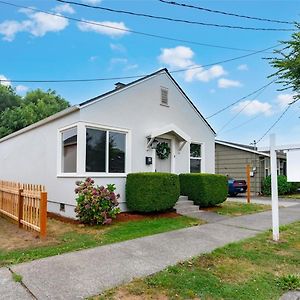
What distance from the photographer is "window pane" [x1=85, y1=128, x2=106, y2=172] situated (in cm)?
886

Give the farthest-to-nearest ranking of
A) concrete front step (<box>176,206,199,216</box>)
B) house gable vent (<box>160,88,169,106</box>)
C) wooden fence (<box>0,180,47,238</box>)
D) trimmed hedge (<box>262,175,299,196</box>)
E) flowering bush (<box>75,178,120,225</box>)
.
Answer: trimmed hedge (<box>262,175,299,196</box>) → house gable vent (<box>160,88,169,106</box>) → concrete front step (<box>176,206,199,216</box>) → flowering bush (<box>75,178,120,225</box>) → wooden fence (<box>0,180,47,238</box>)

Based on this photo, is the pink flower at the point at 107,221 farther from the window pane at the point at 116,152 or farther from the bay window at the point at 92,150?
the window pane at the point at 116,152

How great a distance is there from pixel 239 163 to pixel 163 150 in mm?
12150

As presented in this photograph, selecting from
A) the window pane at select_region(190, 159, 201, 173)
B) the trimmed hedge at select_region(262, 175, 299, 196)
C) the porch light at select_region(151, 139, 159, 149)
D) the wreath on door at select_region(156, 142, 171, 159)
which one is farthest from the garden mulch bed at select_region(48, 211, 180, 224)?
the trimmed hedge at select_region(262, 175, 299, 196)

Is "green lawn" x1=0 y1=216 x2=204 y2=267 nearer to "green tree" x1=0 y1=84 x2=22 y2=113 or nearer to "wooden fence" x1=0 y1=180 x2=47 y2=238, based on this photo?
"wooden fence" x1=0 y1=180 x2=47 y2=238

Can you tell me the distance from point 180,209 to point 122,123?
11.7ft

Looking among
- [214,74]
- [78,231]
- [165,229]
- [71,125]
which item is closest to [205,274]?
[165,229]

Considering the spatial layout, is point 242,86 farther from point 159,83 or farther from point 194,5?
point 194,5

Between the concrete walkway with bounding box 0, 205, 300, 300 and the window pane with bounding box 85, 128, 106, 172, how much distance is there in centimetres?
329

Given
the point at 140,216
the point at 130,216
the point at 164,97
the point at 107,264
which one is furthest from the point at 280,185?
the point at 107,264

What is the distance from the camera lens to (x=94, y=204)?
7676 mm

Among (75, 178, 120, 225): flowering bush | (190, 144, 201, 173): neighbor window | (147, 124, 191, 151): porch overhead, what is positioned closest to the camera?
(75, 178, 120, 225): flowering bush

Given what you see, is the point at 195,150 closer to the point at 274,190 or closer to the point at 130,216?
the point at 130,216

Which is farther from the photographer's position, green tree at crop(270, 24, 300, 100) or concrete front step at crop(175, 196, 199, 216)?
concrete front step at crop(175, 196, 199, 216)
